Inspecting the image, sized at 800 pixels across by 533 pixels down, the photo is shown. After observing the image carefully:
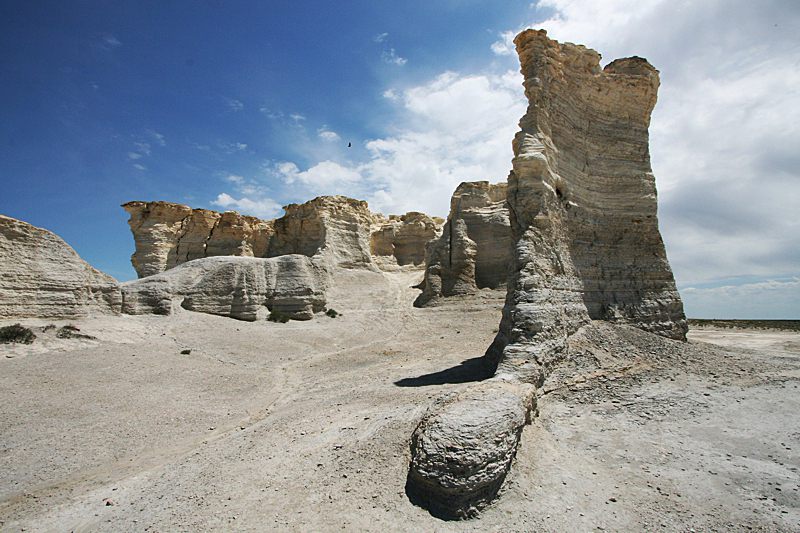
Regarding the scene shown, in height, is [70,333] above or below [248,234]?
below

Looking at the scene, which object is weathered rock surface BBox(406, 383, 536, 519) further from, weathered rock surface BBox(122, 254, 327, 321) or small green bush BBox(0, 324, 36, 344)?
weathered rock surface BBox(122, 254, 327, 321)

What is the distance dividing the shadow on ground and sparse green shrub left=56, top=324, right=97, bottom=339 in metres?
8.70

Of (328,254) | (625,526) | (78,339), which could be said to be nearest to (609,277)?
(625,526)

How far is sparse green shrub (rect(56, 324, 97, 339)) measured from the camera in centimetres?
986

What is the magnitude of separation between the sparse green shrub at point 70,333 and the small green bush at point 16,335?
558mm

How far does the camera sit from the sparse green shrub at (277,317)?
17312 millimetres

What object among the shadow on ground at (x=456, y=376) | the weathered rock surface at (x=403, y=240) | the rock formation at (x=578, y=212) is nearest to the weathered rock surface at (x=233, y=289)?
the shadow on ground at (x=456, y=376)

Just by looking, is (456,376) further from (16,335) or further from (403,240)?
(403,240)

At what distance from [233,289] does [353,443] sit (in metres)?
13.5

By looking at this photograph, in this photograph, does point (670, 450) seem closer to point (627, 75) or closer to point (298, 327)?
point (627, 75)

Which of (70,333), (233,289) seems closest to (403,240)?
(233,289)

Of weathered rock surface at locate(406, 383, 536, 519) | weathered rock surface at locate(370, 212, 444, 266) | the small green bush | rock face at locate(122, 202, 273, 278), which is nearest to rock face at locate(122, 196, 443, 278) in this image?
rock face at locate(122, 202, 273, 278)

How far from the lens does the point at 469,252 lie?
23.1 meters

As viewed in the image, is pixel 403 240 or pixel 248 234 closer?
pixel 248 234
